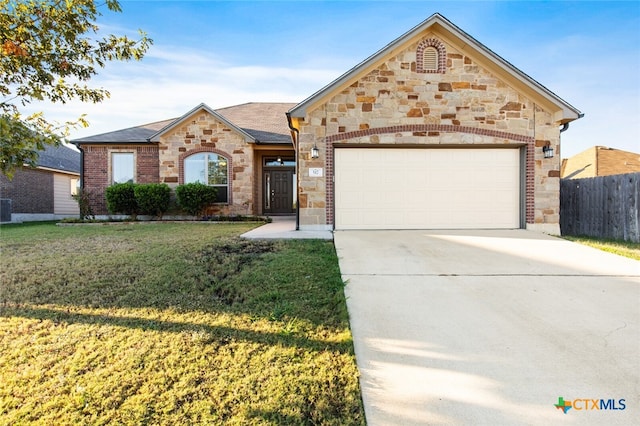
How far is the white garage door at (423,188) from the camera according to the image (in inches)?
339

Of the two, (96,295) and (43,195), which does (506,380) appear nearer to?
(96,295)

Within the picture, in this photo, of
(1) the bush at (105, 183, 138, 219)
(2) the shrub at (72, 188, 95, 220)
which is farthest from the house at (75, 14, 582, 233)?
(2) the shrub at (72, 188, 95, 220)

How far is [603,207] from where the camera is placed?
28.7ft

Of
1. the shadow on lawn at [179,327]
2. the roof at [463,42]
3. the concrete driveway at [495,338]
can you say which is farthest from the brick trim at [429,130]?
the shadow on lawn at [179,327]

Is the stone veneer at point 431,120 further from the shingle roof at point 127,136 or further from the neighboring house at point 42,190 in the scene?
the neighboring house at point 42,190

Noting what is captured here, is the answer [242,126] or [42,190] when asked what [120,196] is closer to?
[242,126]

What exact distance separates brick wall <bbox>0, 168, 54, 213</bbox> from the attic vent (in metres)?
18.1

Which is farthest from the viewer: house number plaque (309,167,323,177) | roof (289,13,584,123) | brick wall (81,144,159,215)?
brick wall (81,144,159,215)

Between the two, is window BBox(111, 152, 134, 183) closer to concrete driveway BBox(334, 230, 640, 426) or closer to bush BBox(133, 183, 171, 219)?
bush BBox(133, 183, 171, 219)

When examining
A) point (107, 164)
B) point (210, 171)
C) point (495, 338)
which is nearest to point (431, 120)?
point (495, 338)

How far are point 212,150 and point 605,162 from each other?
21.3 meters

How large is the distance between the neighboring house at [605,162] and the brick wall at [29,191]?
2883cm

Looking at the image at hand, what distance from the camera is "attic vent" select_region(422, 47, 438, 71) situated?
8.56 meters

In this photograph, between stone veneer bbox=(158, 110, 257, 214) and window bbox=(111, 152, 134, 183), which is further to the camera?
window bbox=(111, 152, 134, 183)
